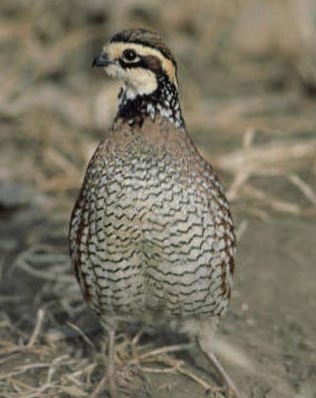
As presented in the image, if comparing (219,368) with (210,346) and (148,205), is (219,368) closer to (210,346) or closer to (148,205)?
(210,346)

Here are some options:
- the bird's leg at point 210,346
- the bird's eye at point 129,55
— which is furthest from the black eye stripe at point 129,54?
the bird's leg at point 210,346

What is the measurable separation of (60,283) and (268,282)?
100 cm

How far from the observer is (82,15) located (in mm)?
8695

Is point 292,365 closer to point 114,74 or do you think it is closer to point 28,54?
point 114,74

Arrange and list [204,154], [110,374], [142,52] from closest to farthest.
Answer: [142,52]
[110,374]
[204,154]

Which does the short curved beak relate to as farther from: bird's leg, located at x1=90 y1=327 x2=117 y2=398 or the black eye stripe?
bird's leg, located at x1=90 y1=327 x2=117 y2=398

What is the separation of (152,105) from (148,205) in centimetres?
37

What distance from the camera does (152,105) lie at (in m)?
4.57

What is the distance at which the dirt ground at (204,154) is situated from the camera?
527 centimetres

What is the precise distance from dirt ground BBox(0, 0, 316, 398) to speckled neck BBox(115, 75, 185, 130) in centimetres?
116

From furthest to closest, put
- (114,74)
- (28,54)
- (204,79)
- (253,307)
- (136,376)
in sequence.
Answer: (204,79) → (28,54) → (253,307) → (136,376) → (114,74)

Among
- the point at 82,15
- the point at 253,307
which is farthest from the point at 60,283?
the point at 82,15

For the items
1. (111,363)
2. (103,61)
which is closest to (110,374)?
(111,363)

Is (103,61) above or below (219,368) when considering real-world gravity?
above
